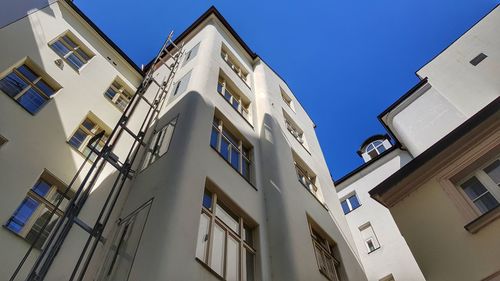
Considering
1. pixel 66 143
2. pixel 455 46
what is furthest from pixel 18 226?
pixel 455 46

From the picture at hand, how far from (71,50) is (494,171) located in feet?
48.8

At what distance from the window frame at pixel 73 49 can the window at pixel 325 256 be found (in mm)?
10498

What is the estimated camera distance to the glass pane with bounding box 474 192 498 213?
26.5 feet

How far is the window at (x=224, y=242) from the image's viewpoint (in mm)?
7250

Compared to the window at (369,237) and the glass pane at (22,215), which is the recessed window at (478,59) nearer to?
the window at (369,237)

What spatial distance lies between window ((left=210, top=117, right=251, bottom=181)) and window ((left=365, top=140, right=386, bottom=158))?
58.1 ft

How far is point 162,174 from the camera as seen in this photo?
7.89m

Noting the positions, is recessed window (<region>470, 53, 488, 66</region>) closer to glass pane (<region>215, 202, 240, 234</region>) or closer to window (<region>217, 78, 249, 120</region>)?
window (<region>217, 78, 249, 120</region>)

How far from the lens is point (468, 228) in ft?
25.7

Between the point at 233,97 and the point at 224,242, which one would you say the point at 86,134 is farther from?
the point at 224,242

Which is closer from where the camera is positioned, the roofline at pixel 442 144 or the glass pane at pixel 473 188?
the glass pane at pixel 473 188

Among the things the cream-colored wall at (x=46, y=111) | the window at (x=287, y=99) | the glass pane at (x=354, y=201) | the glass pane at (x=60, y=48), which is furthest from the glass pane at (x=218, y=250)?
the glass pane at (x=354, y=201)

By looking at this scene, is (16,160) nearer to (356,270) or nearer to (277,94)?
(356,270)

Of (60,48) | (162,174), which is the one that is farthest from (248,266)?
(60,48)
